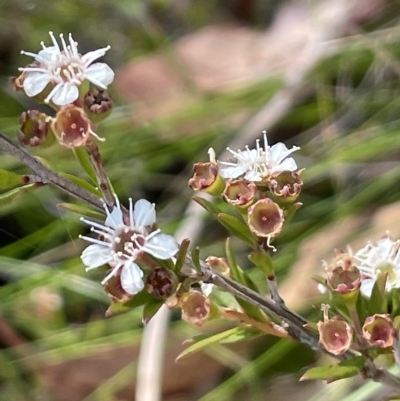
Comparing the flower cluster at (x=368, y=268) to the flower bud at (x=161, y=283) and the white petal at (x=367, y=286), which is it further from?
the flower bud at (x=161, y=283)

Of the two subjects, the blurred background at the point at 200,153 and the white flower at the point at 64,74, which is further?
the blurred background at the point at 200,153

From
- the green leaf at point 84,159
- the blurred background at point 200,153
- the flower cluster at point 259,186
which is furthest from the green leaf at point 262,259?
the blurred background at point 200,153

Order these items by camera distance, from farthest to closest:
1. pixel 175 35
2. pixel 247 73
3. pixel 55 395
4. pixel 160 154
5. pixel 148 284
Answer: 1. pixel 175 35
2. pixel 247 73
3. pixel 160 154
4. pixel 55 395
5. pixel 148 284

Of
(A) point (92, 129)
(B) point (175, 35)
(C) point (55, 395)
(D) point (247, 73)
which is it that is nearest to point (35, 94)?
(A) point (92, 129)

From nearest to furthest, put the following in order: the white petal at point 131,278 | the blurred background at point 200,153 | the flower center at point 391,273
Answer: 1. the white petal at point 131,278
2. the flower center at point 391,273
3. the blurred background at point 200,153

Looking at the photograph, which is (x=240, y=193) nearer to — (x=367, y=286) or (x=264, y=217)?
(x=264, y=217)

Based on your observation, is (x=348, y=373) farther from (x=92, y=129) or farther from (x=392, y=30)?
(x=392, y=30)

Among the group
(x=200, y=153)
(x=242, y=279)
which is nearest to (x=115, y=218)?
(x=242, y=279)
